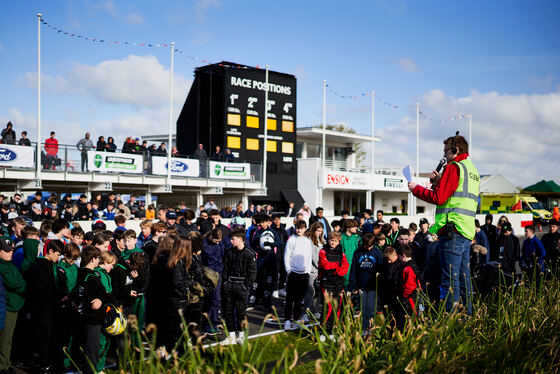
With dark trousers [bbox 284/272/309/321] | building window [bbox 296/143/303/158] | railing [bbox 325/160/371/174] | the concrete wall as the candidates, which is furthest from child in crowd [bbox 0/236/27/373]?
building window [bbox 296/143/303/158]

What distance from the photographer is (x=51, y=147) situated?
2225 centimetres

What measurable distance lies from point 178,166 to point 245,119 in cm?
563

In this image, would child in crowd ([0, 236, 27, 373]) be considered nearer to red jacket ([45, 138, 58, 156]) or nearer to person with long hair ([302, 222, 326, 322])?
person with long hair ([302, 222, 326, 322])

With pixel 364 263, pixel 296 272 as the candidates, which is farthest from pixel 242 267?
pixel 364 263

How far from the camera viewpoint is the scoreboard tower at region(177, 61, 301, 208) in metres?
30.0

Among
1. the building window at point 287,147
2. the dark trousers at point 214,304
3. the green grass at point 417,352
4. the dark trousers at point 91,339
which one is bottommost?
the dark trousers at point 214,304

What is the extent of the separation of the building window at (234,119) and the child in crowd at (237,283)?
2195 centimetres

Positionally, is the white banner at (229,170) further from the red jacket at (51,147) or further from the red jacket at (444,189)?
the red jacket at (444,189)

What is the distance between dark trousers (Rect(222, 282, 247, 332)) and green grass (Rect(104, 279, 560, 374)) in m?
4.02

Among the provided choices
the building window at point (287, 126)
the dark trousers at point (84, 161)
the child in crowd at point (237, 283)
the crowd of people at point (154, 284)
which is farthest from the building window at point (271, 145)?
the child in crowd at point (237, 283)

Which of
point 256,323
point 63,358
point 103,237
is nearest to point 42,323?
point 63,358

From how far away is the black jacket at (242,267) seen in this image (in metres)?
8.31

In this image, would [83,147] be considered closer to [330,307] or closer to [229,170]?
[229,170]

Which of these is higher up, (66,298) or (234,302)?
(66,298)
